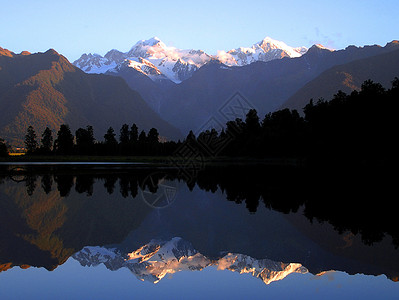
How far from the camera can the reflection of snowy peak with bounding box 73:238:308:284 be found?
53.5 feet

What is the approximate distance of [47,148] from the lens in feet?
617

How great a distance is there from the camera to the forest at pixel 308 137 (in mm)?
85875

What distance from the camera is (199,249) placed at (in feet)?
64.7

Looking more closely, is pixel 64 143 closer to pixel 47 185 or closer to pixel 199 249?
pixel 47 185

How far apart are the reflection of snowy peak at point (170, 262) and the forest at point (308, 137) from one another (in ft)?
239

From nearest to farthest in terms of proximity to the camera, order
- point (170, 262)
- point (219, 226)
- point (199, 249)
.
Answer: point (170, 262) < point (199, 249) < point (219, 226)

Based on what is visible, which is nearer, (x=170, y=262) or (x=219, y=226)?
(x=170, y=262)

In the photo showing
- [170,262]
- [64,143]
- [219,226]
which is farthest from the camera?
[64,143]

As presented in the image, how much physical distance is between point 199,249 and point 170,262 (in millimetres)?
2220

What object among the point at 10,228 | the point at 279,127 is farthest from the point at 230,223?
the point at 279,127

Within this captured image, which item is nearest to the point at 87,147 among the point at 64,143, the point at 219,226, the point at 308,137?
the point at 64,143

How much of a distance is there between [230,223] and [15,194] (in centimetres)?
2335

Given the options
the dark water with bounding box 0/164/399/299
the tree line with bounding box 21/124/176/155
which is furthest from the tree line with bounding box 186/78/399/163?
the dark water with bounding box 0/164/399/299

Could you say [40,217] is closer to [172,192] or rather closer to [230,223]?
[230,223]
